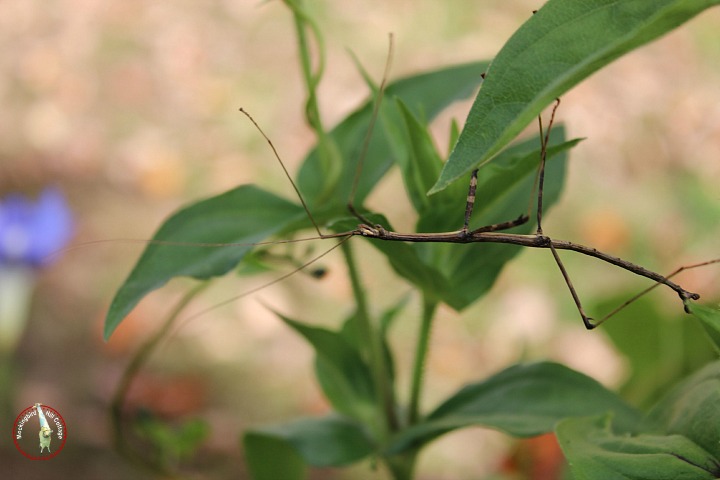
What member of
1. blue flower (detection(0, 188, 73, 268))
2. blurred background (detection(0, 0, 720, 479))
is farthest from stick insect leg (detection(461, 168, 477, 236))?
blue flower (detection(0, 188, 73, 268))

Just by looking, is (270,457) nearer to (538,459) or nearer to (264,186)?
(538,459)

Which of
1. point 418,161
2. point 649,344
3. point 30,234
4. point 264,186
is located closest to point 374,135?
point 418,161

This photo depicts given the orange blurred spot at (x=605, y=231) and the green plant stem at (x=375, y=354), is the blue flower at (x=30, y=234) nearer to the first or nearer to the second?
the green plant stem at (x=375, y=354)

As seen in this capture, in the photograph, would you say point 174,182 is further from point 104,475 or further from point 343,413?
point 343,413

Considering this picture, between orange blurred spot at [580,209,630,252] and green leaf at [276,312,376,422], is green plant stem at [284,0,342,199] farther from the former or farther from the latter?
orange blurred spot at [580,209,630,252]

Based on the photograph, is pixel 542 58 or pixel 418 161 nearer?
pixel 542 58

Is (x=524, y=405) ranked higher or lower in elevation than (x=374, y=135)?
lower

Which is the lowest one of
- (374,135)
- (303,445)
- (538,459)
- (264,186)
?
(538,459)
